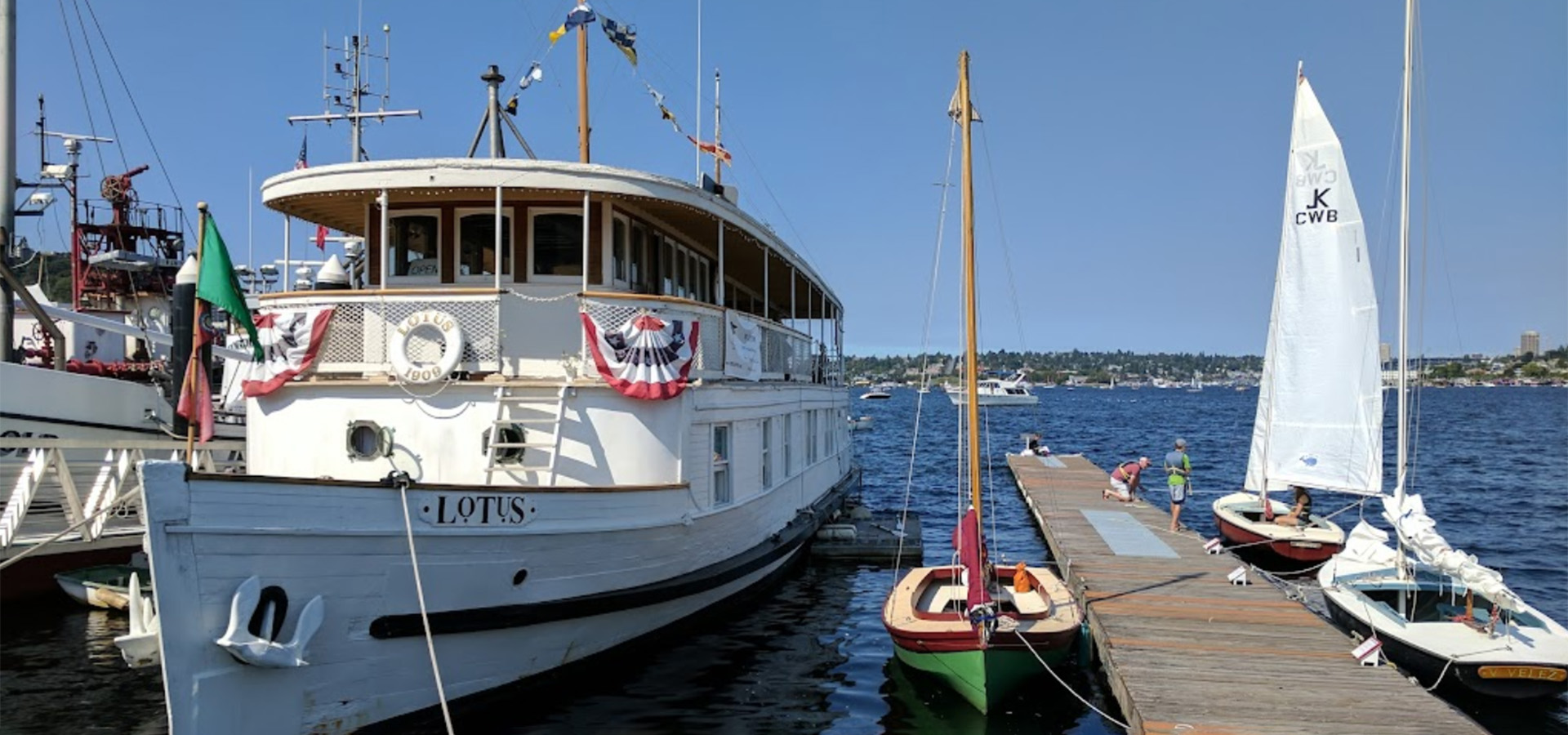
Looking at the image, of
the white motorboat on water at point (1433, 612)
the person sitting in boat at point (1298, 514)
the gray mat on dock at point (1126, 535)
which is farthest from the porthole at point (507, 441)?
the person sitting in boat at point (1298, 514)

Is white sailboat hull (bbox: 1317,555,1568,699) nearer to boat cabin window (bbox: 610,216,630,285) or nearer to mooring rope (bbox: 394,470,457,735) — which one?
boat cabin window (bbox: 610,216,630,285)

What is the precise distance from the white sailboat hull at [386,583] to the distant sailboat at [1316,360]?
13.1 m

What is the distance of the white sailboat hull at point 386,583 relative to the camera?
783 centimetres

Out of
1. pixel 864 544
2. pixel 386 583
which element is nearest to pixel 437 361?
pixel 386 583

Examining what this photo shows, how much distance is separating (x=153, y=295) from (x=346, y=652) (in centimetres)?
3233

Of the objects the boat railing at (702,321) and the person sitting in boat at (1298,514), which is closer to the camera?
the boat railing at (702,321)

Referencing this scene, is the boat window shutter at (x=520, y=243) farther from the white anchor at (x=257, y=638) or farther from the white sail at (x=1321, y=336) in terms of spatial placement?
the white sail at (x=1321, y=336)

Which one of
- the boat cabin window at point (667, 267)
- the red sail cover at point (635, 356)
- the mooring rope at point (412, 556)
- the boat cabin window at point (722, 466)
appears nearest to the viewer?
the mooring rope at point (412, 556)

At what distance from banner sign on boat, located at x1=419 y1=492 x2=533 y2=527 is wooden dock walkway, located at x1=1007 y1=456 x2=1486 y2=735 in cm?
606

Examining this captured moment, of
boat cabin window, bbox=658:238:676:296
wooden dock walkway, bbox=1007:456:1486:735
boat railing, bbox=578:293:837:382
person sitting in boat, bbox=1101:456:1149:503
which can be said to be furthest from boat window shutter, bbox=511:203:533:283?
person sitting in boat, bbox=1101:456:1149:503

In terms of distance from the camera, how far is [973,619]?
35.3 ft

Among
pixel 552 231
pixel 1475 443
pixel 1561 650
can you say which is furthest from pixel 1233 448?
pixel 552 231

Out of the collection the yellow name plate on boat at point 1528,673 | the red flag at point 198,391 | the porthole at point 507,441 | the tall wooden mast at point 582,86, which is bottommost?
the yellow name plate on boat at point 1528,673

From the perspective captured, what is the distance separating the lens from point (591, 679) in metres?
11.4
